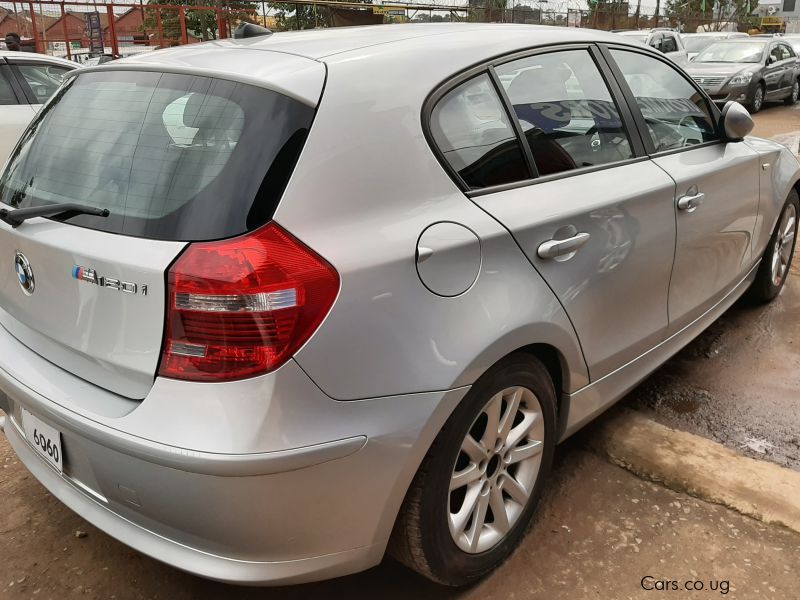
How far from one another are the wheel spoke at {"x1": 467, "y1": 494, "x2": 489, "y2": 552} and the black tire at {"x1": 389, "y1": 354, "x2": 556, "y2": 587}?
0.04 m

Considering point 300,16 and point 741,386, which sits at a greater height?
point 300,16

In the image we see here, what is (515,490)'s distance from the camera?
2352 millimetres

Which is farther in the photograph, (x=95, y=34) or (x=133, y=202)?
(x=95, y=34)

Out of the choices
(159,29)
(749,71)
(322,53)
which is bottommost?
(749,71)

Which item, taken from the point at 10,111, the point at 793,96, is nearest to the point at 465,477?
the point at 10,111

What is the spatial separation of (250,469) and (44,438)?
79 centimetres

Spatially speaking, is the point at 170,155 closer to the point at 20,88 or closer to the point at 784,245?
the point at 784,245

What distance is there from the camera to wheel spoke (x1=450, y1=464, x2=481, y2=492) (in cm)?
207

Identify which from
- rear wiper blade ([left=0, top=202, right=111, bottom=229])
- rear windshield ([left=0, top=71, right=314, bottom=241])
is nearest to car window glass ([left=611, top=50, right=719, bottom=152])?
rear windshield ([left=0, top=71, right=314, bottom=241])

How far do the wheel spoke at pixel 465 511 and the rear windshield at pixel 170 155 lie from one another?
1028 millimetres

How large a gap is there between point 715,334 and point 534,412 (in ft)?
7.66

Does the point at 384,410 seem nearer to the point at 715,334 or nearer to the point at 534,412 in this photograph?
the point at 534,412

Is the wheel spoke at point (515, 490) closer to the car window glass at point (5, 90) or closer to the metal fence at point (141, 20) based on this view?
the car window glass at point (5, 90)

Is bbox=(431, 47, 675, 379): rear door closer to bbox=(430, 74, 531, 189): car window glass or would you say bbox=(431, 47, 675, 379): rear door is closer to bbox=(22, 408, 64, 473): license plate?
bbox=(430, 74, 531, 189): car window glass
